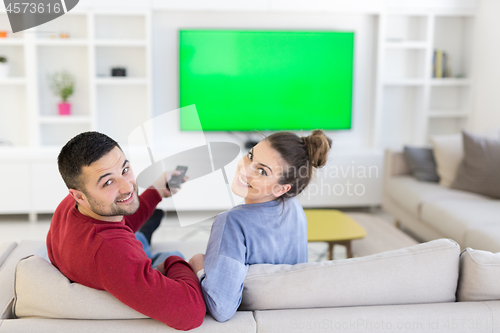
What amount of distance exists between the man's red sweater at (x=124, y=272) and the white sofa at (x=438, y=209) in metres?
1.75

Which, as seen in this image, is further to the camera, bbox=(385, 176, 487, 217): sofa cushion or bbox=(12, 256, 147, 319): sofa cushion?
bbox=(385, 176, 487, 217): sofa cushion

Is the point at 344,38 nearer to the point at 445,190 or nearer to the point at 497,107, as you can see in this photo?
the point at 497,107

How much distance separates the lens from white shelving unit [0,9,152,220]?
3.89m

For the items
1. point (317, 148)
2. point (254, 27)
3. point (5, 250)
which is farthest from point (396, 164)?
point (5, 250)

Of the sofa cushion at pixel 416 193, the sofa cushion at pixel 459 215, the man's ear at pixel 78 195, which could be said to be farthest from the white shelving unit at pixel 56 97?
the man's ear at pixel 78 195

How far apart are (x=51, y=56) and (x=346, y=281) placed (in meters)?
3.81

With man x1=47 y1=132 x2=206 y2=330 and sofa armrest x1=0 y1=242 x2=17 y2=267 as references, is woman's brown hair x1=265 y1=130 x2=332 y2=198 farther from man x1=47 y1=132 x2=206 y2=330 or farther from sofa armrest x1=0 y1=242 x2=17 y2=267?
sofa armrest x1=0 y1=242 x2=17 y2=267

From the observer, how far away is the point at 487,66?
14.0 feet

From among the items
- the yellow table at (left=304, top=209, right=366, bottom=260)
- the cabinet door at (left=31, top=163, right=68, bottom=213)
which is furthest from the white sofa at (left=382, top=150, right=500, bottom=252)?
the cabinet door at (left=31, top=163, right=68, bottom=213)

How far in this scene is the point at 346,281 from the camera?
1.16 m

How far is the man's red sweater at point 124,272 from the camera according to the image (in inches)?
41.2

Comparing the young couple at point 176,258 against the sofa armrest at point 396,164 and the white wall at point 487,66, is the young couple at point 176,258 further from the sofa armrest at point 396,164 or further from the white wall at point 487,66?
the white wall at point 487,66

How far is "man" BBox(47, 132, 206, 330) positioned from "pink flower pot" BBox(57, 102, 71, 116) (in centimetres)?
303

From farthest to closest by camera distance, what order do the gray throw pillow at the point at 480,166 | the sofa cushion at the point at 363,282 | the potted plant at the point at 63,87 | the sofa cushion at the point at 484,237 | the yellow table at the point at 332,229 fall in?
the potted plant at the point at 63,87
the gray throw pillow at the point at 480,166
the yellow table at the point at 332,229
the sofa cushion at the point at 484,237
the sofa cushion at the point at 363,282
